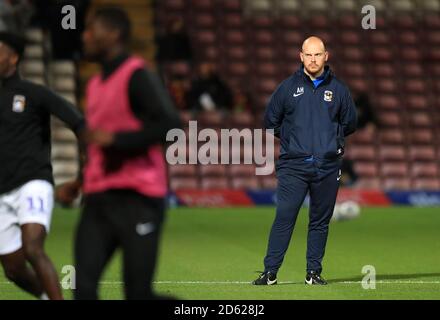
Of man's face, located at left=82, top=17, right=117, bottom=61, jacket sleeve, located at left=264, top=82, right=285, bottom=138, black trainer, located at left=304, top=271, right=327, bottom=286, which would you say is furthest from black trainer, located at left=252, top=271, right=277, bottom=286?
man's face, located at left=82, top=17, right=117, bottom=61

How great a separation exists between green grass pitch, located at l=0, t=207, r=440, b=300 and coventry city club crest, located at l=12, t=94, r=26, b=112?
204 centimetres

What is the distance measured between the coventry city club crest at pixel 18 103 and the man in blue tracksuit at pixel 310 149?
290 cm

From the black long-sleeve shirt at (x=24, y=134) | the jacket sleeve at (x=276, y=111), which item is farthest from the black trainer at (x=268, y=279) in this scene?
the black long-sleeve shirt at (x=24, y=134)

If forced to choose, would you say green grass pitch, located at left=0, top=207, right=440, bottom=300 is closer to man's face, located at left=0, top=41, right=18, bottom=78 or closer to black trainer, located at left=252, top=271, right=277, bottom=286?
black trainer, located at left=252, top=271, right=277, bottom=286

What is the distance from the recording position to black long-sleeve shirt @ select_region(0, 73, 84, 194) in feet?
26.1

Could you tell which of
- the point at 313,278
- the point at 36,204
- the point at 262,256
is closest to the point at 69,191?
the point at 36,204

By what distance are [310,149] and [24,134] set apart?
119 inches

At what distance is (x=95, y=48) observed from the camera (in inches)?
257

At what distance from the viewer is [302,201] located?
10148 mm

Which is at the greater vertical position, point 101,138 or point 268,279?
point 101,138

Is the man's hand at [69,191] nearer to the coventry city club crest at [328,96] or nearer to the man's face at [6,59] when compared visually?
the man's face at [6,59]

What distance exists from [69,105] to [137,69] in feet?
4.90

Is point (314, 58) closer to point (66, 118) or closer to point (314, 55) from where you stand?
point (314, 55)

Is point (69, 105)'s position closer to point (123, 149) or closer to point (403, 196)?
point (123, 149)
